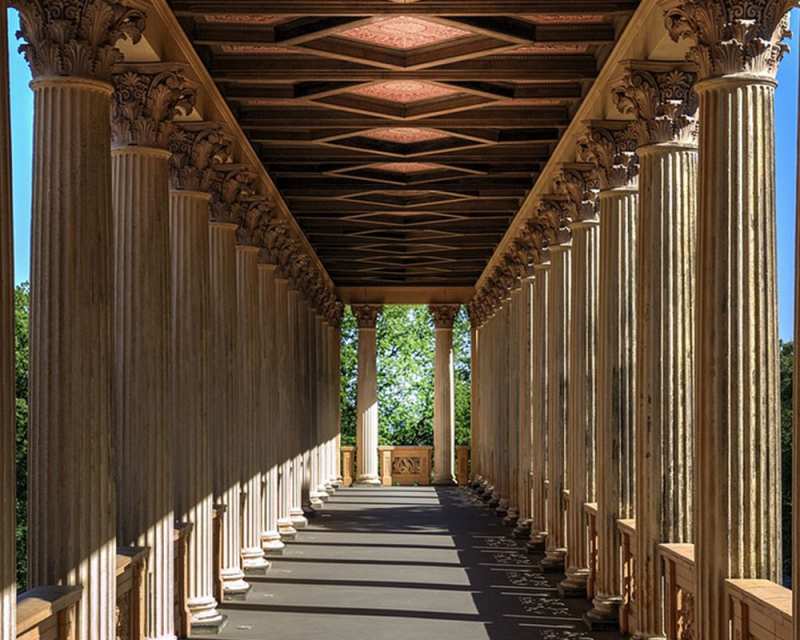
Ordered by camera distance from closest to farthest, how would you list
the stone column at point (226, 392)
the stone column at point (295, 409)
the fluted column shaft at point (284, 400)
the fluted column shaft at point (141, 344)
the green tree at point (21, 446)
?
the fluted column shaft at point (141, 344) < the stone column at point (226, 392) < the fluted column shaft at point (284, 400) < the stone column at point (295, 409) < the green tree at point (21, 446)

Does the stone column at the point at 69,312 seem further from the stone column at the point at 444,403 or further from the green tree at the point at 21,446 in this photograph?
the stone column at the point at 444,403

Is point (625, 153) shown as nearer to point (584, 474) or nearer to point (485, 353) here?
point (584, 474)

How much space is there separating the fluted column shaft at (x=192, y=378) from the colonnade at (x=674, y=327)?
17.8 ft

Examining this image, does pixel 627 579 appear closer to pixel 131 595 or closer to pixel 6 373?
pixel 131 595

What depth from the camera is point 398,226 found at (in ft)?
124

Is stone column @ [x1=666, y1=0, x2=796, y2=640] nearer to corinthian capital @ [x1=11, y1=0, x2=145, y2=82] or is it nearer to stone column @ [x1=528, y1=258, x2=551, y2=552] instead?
corinthian capital @ [x1=11, y1=0, x2=145, y2=82]

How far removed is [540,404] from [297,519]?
9842mm

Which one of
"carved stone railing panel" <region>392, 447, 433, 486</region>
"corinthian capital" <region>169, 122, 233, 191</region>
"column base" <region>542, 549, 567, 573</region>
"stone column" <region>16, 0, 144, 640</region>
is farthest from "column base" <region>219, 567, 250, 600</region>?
"carved stone railing panel" <region>392, 447, 433, 486</region>

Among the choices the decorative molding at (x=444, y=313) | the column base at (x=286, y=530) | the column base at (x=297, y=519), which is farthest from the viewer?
the decorative molding at (x=444, y=313)

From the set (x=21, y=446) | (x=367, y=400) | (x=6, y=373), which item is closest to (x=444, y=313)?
(x=367, y=400)

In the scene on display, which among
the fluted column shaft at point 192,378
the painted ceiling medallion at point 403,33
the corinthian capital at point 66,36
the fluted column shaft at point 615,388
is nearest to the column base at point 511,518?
the fluted column shaft at point 615,388

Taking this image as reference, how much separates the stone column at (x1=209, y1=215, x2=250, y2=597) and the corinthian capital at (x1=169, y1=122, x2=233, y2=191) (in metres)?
2.27

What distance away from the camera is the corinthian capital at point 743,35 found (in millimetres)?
12438

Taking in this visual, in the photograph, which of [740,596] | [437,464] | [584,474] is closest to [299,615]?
[584,474]
